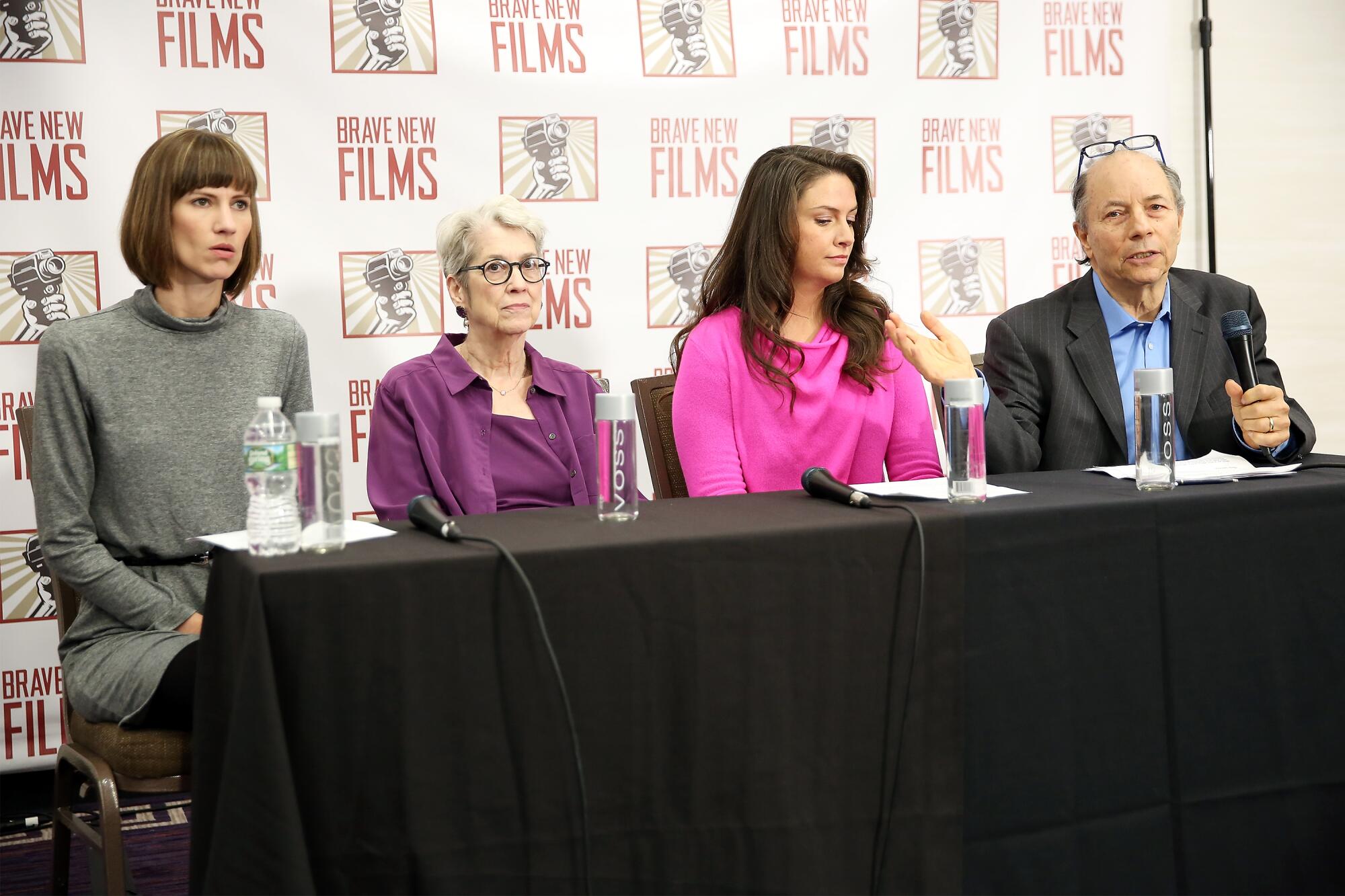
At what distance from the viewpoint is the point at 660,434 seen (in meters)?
2.53

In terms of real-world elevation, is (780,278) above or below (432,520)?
above

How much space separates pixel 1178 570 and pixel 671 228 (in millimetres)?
1883

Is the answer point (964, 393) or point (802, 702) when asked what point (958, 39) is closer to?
point (964, 393)

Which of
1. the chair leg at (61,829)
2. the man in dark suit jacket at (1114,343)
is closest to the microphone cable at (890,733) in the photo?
the man in dark suit jacket at (1114,343)

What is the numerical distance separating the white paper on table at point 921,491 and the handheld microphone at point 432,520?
0.58m

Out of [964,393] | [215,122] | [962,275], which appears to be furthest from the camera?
[962,275]

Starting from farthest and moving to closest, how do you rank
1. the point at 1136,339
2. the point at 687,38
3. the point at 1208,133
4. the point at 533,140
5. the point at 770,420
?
the point at 1208,133
the point at 687,38
the point at 533,140
the point at 1136,339
the point at 770,420

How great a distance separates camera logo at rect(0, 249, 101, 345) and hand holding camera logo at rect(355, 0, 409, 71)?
2.71 ft

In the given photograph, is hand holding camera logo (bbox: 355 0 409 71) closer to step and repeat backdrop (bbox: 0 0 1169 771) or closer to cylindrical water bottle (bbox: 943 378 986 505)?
step and repeat backdrop (bbox: 0 0 1169 771)

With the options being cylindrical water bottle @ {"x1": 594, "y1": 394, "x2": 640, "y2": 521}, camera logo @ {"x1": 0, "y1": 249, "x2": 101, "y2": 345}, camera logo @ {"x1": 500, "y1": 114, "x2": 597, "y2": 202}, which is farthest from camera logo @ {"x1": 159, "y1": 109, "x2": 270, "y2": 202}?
cylindrical water bottle @ {"x1": 594, "y1": 394, "x2": 640, "y2": 521}

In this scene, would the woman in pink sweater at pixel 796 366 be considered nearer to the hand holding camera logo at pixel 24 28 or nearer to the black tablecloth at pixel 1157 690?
the black tablecloth at pixel 1157 690

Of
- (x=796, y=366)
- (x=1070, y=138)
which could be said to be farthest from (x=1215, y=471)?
(x=1070, y=138)

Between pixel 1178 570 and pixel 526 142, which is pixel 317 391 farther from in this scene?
pixel 1178 570

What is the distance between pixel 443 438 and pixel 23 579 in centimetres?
127
